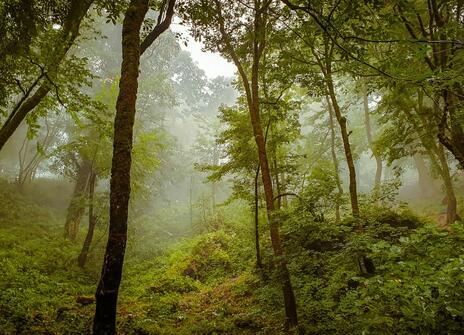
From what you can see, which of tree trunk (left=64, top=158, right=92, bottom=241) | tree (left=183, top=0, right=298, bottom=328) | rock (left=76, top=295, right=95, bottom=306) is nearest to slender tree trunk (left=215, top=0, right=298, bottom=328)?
tree (left=183, top=0, right=298, bottom=328)

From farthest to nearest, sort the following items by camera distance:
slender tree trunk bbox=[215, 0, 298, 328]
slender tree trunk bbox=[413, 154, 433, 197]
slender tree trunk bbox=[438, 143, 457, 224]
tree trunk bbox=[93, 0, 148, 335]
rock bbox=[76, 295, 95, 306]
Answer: slender tree trunk bbox=[413, 154, 433, 197] → slender tree trunk bbox=[438, 143, 457, 224] → rock bbox=[76, 295, 95, 306] → slender tree trunk bbox=[215, 0, 298, 328] → tree trunk bbox=[93, 0, 148, 335]

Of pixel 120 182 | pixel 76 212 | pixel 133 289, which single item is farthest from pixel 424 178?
pixel 120 182

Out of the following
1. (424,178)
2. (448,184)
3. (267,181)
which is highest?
(424,178)

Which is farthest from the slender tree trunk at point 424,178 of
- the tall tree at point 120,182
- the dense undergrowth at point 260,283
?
the tall tree at point 120,182

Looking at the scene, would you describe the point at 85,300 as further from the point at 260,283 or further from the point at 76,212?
the point at 76,212

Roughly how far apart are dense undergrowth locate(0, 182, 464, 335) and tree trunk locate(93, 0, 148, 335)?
112 inches

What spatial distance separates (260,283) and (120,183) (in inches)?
283

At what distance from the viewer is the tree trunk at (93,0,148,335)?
13.4 ft

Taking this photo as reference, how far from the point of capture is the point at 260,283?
34.2 ft

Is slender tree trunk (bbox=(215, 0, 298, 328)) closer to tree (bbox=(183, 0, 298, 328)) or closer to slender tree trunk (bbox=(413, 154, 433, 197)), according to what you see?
tree (bbox=(183, 0, 298, 328))

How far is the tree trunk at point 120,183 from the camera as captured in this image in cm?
408

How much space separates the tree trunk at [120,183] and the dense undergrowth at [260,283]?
285 centimetres

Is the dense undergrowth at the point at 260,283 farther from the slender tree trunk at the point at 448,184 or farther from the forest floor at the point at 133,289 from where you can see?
the slender tree trunk at the point at 448,184

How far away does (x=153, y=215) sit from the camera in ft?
92.2
